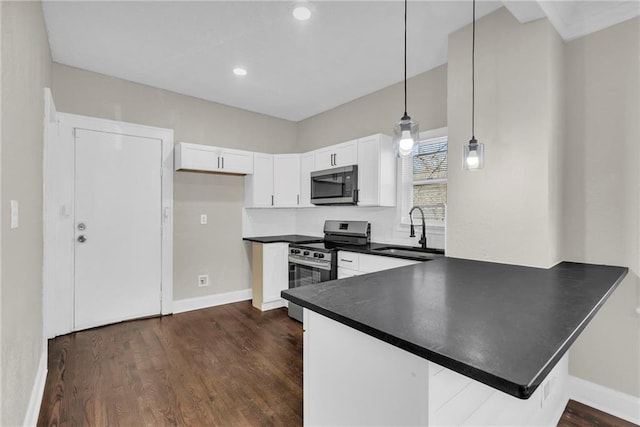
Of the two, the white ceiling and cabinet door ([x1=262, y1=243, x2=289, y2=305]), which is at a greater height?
the white ceiling

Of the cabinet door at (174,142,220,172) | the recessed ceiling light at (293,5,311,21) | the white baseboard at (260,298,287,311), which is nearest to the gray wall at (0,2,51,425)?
the cabinet door at (174,142,220,172)

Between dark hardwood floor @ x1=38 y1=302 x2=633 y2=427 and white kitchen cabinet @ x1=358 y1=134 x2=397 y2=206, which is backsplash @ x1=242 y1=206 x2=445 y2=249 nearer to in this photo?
white kitchen cabinet @ x1=358 y1=134 x2=397 y2=206

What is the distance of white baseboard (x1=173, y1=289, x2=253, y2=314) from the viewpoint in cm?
391

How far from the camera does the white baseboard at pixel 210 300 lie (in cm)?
391

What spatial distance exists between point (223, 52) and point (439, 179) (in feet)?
7.69

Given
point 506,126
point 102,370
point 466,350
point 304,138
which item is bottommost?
point 102,370

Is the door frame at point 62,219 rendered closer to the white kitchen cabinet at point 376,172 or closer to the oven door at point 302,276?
the oven door at point 302,276

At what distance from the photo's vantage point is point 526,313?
116cm

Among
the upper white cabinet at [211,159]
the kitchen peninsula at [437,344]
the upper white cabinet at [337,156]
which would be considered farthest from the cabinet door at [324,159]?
the kitchen peninsula at [437,344]

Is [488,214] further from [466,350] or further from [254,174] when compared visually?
[254,174]

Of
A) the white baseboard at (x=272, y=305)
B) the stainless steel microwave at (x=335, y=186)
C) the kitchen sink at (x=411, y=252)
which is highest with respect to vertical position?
the stainless steel microwave at (x=335, y=186)

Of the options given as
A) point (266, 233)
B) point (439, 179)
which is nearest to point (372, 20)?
point (439, 179)

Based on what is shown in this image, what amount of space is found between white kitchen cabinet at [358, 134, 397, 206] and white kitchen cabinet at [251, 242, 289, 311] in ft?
3.97

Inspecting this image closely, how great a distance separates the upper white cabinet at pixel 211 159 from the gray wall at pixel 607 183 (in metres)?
3.26
